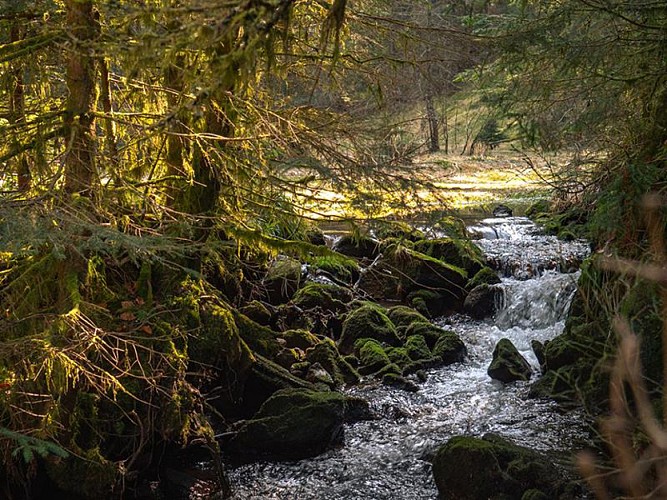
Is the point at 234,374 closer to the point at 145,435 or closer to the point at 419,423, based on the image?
the point at 145,435

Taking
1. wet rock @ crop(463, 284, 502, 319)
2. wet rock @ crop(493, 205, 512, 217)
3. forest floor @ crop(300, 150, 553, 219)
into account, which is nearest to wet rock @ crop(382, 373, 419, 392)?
forest floor @ crop(300, 150, 553, 219)

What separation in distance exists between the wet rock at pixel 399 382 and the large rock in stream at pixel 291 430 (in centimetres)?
176

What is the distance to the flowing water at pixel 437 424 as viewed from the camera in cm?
740

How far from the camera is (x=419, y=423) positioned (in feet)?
29.0

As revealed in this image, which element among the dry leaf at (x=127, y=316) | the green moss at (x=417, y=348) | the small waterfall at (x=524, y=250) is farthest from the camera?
the small waterfall at (x=524, y=250)

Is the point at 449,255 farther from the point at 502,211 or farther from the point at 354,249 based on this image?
the point at 502,211

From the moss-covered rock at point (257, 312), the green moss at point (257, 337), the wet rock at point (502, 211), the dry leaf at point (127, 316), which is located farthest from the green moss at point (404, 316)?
the wet rock at point (502, 211)

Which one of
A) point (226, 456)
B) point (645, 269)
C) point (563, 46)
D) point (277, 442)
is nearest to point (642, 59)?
point (563, 46)

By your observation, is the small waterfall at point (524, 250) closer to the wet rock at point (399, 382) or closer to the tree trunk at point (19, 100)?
the wet rock at point (399, 382)

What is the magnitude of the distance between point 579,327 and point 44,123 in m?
6.78

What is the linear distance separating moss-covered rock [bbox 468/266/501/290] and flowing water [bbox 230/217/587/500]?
1.90 feet

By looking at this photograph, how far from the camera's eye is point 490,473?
22.5ft

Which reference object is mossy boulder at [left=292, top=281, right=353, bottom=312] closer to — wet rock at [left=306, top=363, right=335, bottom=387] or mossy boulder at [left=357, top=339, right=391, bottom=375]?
mossy boulder at [left=357, top=339, right=391, bottom=375]

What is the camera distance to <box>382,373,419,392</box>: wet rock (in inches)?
387
